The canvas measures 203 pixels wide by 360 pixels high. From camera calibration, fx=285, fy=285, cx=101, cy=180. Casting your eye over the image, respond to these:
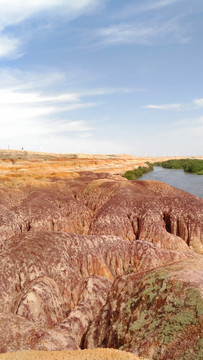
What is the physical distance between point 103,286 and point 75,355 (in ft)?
13.3

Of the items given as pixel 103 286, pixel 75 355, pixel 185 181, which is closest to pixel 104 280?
pixel 103 286

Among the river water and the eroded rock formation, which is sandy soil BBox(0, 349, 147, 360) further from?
the river water

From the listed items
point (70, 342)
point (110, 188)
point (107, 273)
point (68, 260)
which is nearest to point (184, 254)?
point (107, 273)

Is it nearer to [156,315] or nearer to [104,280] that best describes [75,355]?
[156,315]

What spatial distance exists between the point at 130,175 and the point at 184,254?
55356mm

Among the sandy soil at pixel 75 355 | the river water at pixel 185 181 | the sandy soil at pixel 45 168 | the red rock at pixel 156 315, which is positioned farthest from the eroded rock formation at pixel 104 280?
the river water at pixel 185 181

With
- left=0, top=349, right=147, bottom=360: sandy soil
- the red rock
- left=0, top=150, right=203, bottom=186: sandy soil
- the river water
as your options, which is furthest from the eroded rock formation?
the river water

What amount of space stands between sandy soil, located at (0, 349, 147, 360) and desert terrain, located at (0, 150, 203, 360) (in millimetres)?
16

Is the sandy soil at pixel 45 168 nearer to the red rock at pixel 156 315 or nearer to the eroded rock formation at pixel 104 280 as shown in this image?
the eroded rock formation at pixel 104 280

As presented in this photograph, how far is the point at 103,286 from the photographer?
8484 millimetres

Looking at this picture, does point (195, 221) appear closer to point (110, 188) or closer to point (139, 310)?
point (110, 188)

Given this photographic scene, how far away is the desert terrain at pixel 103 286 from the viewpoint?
15.8 ft

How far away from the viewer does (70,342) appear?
235 inches

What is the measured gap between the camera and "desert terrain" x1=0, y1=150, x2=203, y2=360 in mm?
4816
